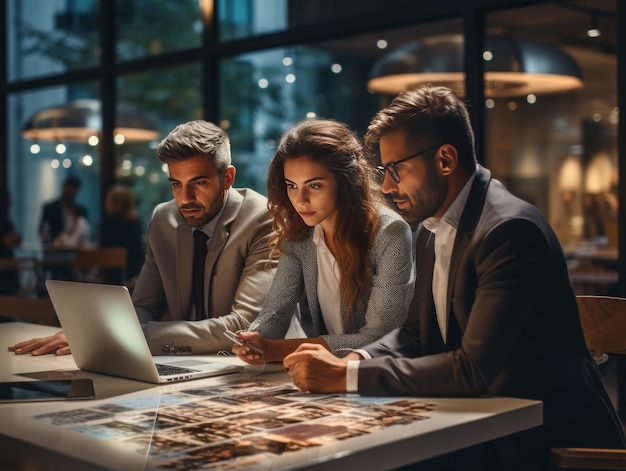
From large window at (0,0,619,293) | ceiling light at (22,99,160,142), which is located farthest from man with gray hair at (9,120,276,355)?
ceiling light at (22,99,160,142)

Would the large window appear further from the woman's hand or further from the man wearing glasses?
the woman's hand

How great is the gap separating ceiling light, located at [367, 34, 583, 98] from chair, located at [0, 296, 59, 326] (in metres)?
2.83

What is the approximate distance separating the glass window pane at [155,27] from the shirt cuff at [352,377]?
533cm

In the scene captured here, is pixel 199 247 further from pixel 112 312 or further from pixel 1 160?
pixel 1 160

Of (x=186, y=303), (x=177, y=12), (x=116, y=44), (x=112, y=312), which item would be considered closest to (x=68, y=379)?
(x=112, y=312)

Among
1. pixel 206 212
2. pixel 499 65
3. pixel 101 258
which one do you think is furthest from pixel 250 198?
pixel 101 258

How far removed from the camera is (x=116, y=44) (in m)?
7.72

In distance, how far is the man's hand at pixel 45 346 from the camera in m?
2.67

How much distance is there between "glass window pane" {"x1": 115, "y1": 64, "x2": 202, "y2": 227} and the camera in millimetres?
7160

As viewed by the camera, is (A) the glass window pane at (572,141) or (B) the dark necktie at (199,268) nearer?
(B) the dark necktie at (199,268)

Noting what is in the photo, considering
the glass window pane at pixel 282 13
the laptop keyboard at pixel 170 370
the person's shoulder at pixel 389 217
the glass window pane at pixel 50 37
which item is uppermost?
the glass window pane at pixel 50 37

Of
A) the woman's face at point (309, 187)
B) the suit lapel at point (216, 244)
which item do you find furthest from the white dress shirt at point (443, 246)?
Result: the suit lapel at point (216, 244)

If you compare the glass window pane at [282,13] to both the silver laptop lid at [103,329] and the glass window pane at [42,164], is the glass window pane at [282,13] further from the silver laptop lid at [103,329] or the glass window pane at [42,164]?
the silver laptop lid at [103,329]

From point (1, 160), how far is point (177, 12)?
10.4 feet
